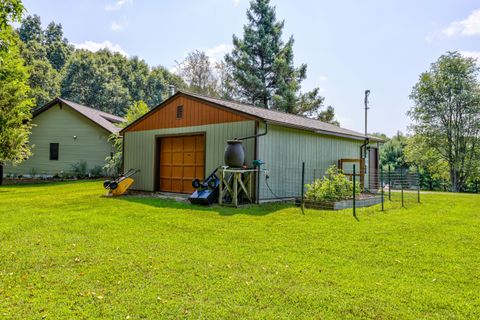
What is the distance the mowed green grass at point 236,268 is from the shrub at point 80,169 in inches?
440

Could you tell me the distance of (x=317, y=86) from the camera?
2486 centimetres

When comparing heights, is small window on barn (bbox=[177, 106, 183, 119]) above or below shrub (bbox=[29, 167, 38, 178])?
above

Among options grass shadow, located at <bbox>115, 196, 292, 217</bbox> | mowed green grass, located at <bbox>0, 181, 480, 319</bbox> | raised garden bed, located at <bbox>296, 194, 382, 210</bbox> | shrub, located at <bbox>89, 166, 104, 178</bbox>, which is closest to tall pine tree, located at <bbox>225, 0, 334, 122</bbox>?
shrub, located at <bbox>89, 166, 104, 178</bbox>

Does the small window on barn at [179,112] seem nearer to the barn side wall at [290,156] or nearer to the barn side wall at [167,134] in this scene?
the barn side wall at [167,134]

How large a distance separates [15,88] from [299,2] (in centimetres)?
1299

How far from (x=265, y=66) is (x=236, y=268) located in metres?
22.8

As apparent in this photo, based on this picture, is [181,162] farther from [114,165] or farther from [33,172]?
[33,172]

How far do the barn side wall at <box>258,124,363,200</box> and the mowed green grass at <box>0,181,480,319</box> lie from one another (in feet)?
8.79

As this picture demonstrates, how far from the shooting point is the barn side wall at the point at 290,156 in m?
8.56

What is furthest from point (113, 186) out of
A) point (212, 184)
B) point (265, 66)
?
point (265, 66)

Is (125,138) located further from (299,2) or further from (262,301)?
(262,301)

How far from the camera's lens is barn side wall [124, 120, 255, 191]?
866 cm

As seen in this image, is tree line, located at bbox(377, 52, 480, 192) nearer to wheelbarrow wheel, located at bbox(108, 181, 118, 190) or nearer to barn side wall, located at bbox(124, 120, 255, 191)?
barn side wall, located at bbox(124, 120, 255, 191)

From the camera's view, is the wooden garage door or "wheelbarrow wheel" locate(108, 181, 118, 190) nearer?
"wheelbarrow wheel" locate(108, 181, 118, 190)
